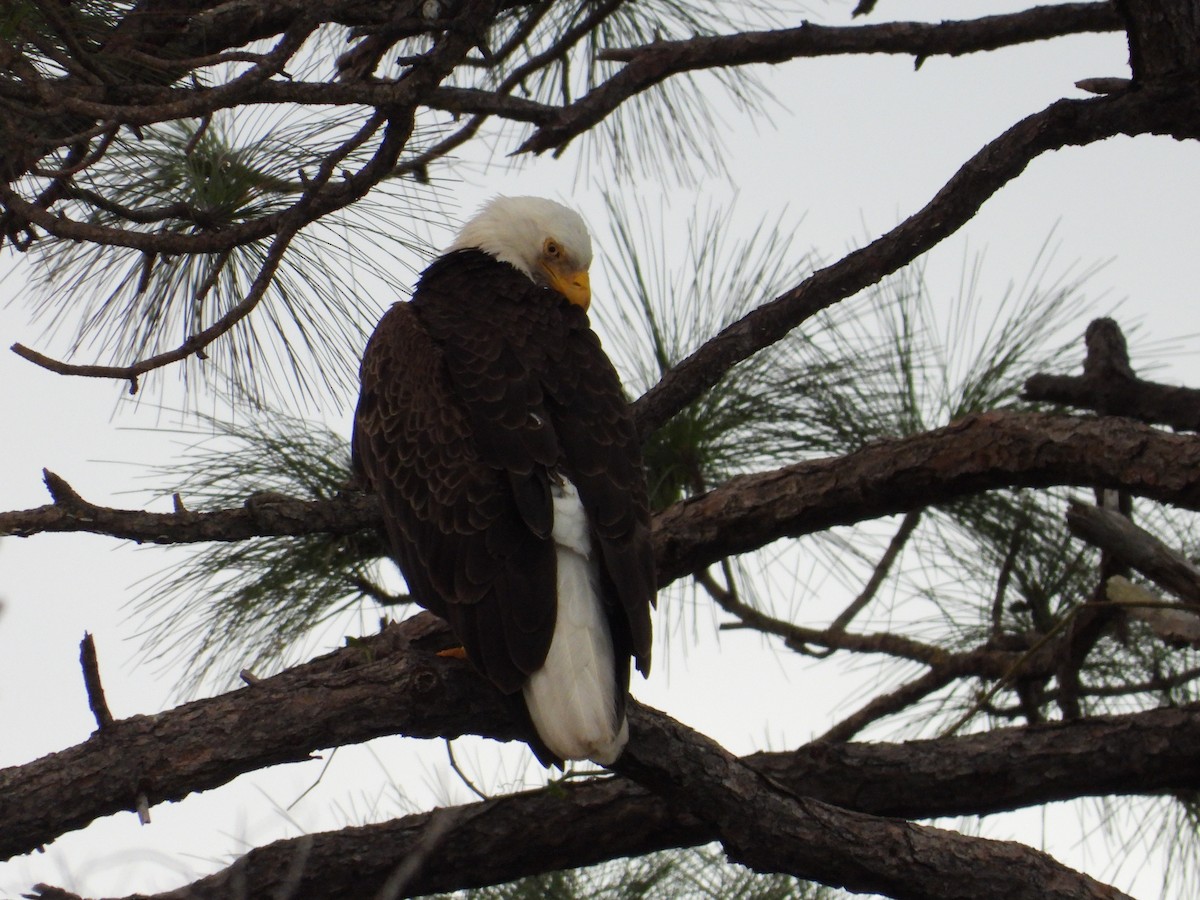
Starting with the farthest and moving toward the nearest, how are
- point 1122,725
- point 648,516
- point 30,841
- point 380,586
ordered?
1. point 380,586
2. point 1122,725
3. point 648,516
4. point 30,841

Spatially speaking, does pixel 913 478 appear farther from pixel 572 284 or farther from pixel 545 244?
pixel 545 244

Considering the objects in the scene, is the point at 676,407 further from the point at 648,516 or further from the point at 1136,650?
the point at 1136,650

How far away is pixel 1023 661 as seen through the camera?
3455 millimetres

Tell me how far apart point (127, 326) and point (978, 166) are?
202 cm

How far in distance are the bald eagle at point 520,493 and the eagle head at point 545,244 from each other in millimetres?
360

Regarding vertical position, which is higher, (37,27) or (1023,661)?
(37,27)

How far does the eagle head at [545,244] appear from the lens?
3918mm

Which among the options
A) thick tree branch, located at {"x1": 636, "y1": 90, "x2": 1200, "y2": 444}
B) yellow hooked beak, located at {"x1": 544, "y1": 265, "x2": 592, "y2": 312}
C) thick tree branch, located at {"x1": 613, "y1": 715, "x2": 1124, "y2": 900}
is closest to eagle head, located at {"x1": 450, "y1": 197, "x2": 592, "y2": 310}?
yellow hooked beak, located at {"x1": 544, "y1": 265, "x2": 592, "y2": 312}

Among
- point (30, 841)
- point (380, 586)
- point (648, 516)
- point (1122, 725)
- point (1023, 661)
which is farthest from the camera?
point (380, 586)

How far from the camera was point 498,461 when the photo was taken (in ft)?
9.55

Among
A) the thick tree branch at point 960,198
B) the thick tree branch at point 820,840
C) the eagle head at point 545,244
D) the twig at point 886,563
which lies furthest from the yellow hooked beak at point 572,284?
the thick tree branch at point 820,840

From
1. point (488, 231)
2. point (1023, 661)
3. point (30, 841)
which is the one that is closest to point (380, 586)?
point (488, 231)

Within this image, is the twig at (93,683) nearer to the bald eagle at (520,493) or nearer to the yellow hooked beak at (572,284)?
the bald eagle at (520,493)

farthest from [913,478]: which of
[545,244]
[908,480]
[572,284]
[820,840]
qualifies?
[545,244]
